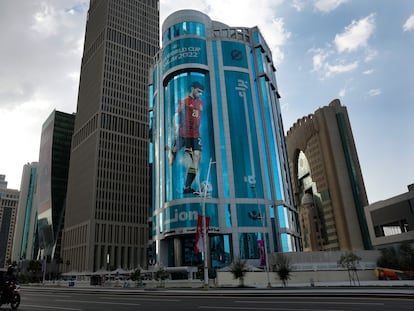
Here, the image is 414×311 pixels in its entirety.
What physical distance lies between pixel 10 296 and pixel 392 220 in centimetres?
8707

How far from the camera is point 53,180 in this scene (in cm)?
16588

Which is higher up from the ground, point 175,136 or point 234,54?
point 234,54

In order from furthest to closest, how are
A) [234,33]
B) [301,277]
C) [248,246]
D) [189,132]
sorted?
[234,33]
[189,132]
[248,246]
[301,277]

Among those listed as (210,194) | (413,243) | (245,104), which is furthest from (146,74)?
(413,243)

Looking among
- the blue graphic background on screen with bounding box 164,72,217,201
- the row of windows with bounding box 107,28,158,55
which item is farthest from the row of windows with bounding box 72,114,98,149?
the blue graphic background on screen with bounding box 164,72,217,201

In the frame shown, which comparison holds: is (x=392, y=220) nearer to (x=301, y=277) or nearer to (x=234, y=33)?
(x=301, y=277)

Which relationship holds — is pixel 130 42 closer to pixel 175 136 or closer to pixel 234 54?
pixel 234 54

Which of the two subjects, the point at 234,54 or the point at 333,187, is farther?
the point at 333,187

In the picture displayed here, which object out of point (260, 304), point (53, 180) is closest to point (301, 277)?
point (260, 304)

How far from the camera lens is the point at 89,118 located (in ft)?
485

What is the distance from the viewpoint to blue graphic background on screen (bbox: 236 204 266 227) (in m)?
89.7

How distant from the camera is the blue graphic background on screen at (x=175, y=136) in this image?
9156cm

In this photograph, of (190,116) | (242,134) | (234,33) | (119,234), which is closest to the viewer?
(190,116)

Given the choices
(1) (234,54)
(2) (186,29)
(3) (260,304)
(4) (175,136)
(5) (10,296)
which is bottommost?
(3) (260,304)
